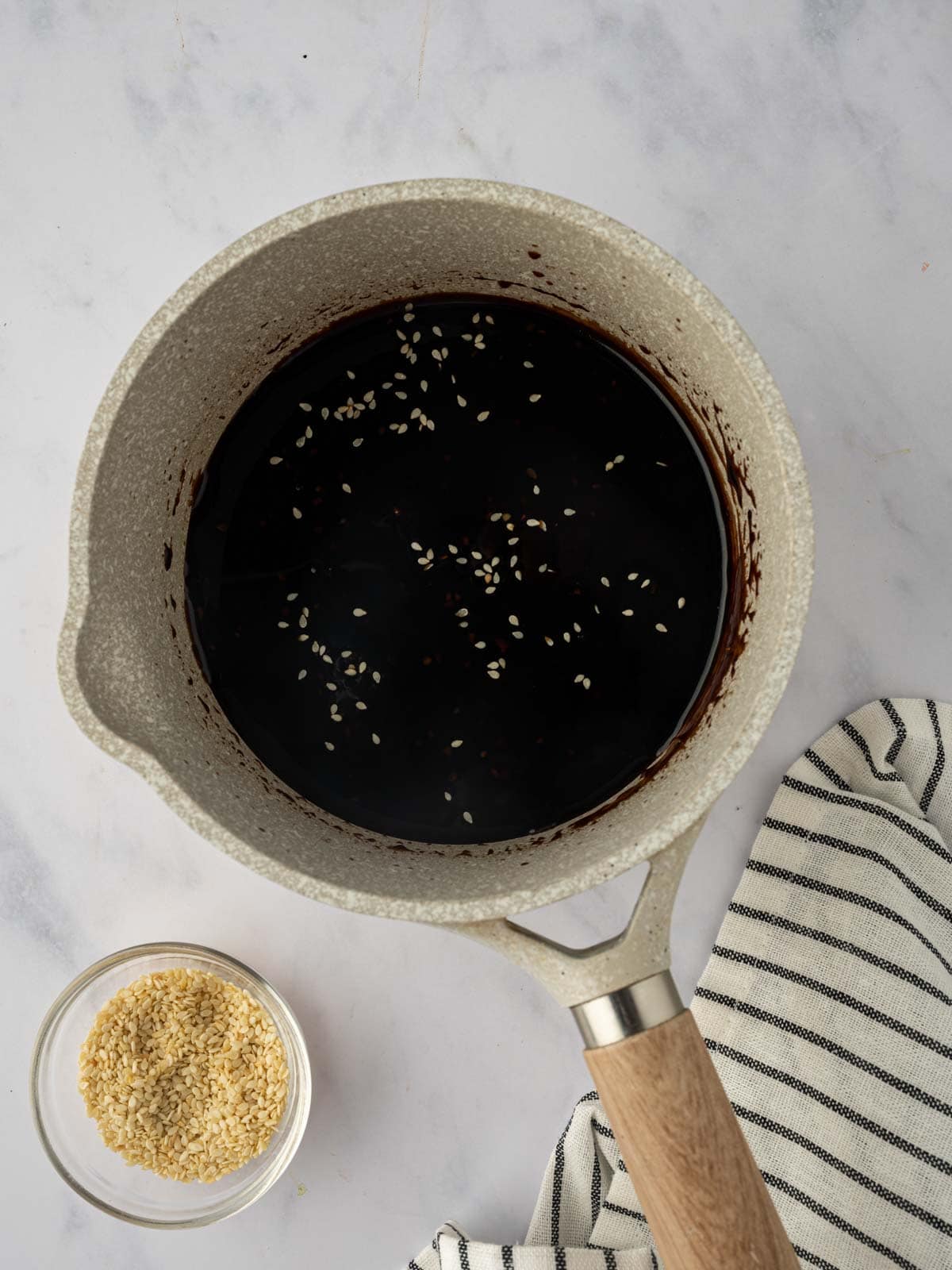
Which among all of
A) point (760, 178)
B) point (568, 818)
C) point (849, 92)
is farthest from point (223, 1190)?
point (849, 92)

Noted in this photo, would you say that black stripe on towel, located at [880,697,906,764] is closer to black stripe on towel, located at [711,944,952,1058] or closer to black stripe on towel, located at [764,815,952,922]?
black stripe on towel, located at [764,815,952,922]

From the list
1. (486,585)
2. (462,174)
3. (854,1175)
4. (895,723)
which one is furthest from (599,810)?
(462,174)

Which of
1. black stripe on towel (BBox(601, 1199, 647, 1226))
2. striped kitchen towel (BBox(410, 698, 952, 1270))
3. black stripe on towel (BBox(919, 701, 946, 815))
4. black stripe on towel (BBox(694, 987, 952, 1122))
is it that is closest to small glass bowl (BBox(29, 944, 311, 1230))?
striped kitchen towel (BBox(410, 698, 952, 1270))

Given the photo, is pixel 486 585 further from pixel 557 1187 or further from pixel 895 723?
pixel 557 1187

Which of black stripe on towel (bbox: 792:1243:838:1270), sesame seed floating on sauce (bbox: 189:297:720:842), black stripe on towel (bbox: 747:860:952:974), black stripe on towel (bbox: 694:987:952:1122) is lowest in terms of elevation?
black stripe on towel (bbox: 792:1243:838:1270)

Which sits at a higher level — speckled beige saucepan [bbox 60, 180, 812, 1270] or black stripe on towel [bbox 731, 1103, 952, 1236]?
speckled beige saucepan [bbox 60, 180, 812, 1270]

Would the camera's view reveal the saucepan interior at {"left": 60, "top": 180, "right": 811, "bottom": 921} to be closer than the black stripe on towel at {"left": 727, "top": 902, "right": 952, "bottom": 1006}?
Yes

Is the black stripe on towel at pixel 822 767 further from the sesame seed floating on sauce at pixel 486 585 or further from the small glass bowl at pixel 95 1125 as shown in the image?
the small glass bowl at pixel 95 1125
